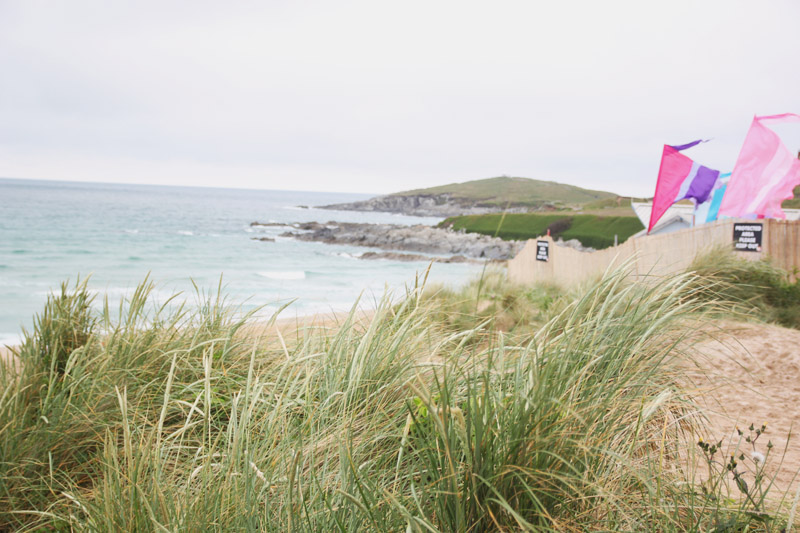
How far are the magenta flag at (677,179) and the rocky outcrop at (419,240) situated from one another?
1969cm

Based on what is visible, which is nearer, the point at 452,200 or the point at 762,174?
the point at 762,174

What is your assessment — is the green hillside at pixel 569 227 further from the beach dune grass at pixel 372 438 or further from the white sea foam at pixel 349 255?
the beach dune grass at pixel 372 438

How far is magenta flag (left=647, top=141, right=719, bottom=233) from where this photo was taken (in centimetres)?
1105

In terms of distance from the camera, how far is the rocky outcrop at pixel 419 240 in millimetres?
34750

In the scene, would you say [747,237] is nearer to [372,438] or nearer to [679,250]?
[679,250]

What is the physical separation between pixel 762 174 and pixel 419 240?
2712 centimetres

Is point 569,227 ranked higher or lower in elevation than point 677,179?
lower

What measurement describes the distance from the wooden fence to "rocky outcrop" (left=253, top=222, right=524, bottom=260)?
18.6 metres

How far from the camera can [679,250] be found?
10.3 m

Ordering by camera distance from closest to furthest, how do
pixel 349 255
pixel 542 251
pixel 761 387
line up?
pixel 761 387 → pixel 542 251 → pixel 349 255

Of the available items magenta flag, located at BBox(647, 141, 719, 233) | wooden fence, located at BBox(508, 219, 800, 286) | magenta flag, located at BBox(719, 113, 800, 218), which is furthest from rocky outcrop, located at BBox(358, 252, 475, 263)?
magenta flag, located at BBox(719, 113, 800, 218)

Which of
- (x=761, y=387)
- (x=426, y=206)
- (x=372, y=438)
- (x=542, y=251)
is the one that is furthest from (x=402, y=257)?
(x=426, y=206)

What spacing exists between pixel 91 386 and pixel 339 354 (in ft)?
4.47

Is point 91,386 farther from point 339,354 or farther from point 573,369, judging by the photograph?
point 573,369
